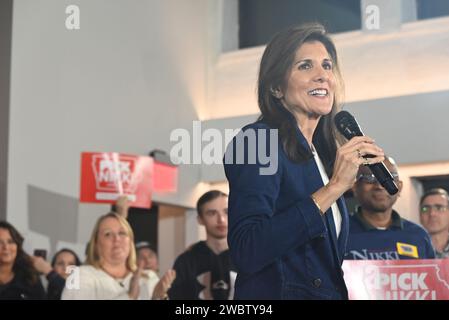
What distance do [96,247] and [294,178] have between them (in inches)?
52.2

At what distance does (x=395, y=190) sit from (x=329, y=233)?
1.09 ft

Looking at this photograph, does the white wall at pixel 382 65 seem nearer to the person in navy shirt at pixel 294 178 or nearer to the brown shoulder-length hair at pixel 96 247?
the person in navy shirt at pixel 294 178

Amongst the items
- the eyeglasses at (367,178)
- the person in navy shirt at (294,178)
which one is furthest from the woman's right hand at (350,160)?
the eyeglasses at (367,178)

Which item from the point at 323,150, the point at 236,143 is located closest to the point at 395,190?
the point at 323,150

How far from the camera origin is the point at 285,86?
3189 millimetres

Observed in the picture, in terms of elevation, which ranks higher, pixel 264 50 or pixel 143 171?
pixel 264 50

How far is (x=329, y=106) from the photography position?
3184 millimetres

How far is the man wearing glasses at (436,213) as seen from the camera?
333cm

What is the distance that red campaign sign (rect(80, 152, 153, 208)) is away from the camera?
3.97 metres

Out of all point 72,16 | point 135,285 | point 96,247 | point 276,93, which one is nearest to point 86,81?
point 72,16

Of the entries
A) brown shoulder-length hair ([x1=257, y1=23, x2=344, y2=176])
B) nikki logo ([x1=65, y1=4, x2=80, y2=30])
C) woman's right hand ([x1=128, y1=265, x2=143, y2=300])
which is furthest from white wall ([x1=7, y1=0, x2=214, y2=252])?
brown shoulder-length hair ([x1=257, y1=23, x2=344, y2=176])

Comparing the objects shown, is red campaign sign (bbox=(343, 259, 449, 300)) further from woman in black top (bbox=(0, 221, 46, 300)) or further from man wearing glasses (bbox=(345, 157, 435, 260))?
woman in black top (bbox=(0, 221, 46, 300))

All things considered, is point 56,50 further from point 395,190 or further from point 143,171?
point 395,190

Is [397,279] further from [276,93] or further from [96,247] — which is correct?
[96,247]
